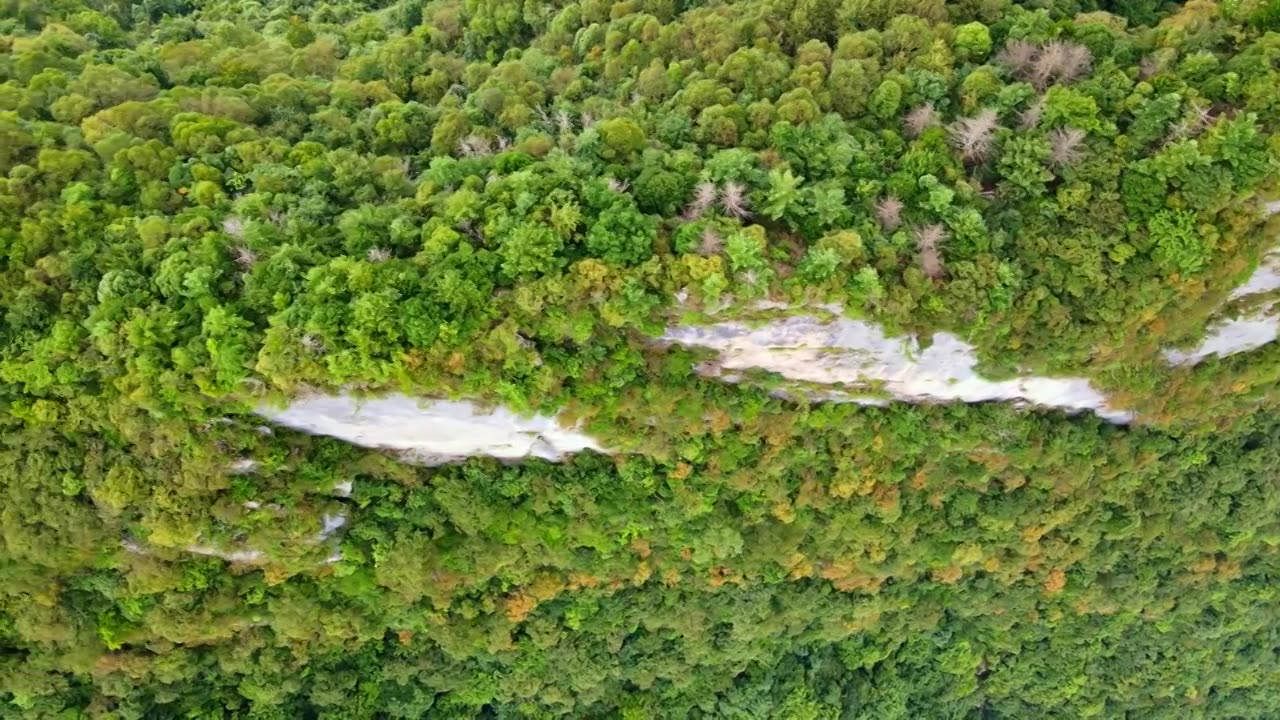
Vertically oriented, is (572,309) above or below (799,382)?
above

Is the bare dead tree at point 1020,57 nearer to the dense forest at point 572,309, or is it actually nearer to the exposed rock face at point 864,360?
the dense forest at point 572,309

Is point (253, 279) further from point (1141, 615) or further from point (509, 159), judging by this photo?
point (1141, 615)

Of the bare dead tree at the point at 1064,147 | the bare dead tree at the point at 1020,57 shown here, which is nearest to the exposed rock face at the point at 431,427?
the bare dead tree at the point at 1064,147

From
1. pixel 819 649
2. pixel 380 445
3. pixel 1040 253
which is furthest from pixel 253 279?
pixel 819 649

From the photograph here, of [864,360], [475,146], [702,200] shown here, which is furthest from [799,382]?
[475,146]

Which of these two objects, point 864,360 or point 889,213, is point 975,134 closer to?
point 889,213
